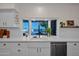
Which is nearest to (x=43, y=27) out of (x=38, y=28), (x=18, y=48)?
(x=38, y=28)

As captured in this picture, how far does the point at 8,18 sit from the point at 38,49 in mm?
1548

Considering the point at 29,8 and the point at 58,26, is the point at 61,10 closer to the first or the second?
the point at 58,26

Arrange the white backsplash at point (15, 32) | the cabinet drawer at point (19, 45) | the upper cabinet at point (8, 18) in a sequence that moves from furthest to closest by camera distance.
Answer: the white backsplash at point (15, 32) → the upper cabinet at point (8, 18) → the cabinet drawer at point (19, 45)

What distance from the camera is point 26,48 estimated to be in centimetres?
454

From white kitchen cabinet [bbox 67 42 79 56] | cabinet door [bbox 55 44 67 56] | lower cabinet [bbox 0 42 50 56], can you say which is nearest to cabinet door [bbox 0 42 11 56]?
lower cabinet [bbox 0 42 50 56]

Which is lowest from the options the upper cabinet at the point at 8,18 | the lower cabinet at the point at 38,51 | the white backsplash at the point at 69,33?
the lower cabinet at the point at 38,51

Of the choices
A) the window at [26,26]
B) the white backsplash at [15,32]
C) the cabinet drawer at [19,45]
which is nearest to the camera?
the cabinet drawer at [19,45]

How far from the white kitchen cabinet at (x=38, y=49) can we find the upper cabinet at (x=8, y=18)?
102 centimetres

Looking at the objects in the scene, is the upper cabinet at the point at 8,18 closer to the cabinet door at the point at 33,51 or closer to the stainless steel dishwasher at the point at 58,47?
the cabinet door at the point at 33,51

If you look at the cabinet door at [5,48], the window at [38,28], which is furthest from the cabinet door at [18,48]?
the window at [38,28]

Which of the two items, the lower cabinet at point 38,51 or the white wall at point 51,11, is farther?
the white wall at point 51,11

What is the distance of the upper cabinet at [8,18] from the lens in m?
4.83

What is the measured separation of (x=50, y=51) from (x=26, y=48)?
81 centimetres

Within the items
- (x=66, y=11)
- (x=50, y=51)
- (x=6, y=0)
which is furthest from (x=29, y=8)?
(x=6, y=0)
